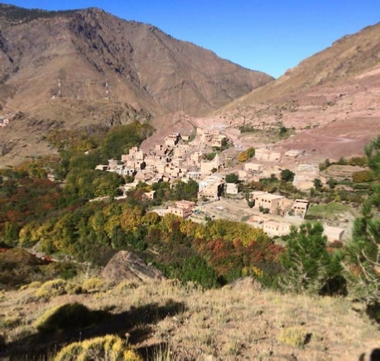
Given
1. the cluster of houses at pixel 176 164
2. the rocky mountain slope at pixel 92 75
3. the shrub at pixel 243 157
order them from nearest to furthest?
the cluster of houses at pixel 176 164 < the shrub at pixel 243 157 < the rocky mountain slope at pixel 92 75

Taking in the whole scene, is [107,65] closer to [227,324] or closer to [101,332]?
[101,332]

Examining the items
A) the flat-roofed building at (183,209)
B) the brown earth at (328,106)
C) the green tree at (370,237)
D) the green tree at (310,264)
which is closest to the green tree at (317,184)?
the brown earth at (328,106)

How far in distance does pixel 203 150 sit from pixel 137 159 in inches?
365

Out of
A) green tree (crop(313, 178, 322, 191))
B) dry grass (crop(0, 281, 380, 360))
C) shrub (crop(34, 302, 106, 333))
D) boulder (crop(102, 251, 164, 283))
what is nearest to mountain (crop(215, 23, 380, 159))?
green tree (crop(313, 178, 322, 191))

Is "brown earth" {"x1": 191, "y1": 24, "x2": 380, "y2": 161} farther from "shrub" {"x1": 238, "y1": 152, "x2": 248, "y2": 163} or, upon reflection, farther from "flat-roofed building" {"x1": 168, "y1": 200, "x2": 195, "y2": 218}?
"flat-roofed building" {"x1": 168, "y1": 200, "x2": 195, "y2": 218}

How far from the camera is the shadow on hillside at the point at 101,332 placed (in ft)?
14.0

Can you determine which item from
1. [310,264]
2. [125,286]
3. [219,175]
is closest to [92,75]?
[219,175]

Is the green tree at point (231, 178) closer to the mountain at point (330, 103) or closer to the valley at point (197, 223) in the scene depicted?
the valley at point (197, 223)

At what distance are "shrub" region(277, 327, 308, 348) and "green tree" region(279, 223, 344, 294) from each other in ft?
13.7

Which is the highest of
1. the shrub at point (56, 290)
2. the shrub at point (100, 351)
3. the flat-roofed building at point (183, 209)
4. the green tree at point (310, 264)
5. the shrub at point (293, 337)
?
the shrub at point (100, 351)

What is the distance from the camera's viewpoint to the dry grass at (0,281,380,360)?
436 centimetres

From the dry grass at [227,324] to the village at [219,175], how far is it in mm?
12795

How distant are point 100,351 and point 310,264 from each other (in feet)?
22.2

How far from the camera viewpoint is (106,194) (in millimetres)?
39000
